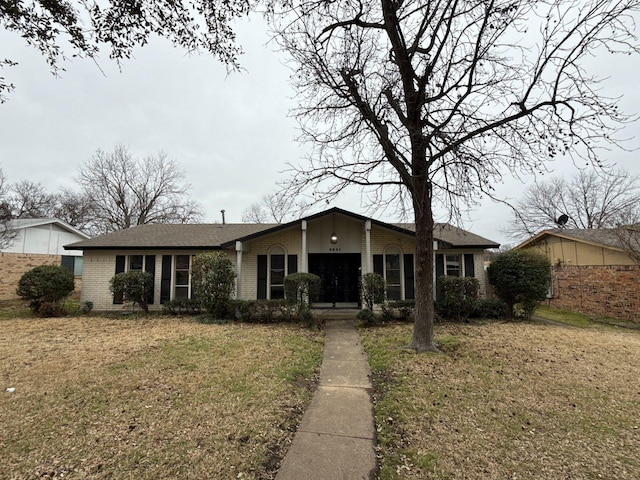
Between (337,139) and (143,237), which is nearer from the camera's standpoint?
(337,139)

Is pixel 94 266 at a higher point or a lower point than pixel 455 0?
lower

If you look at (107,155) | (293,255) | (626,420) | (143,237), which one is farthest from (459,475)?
(107,155)

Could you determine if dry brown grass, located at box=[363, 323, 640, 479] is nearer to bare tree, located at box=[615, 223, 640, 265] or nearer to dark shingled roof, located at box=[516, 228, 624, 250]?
bare tree, located at box=[615, 223, 640, 265]

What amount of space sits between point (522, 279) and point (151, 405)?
10.8m

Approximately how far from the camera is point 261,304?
1023cm

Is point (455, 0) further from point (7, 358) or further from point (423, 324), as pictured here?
point (7, 358)

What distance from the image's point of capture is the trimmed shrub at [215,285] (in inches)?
411

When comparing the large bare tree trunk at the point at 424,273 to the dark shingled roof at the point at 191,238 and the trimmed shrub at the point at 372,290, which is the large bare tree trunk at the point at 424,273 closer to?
the trimmed shrub at the point at 372,290

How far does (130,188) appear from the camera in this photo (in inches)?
1126

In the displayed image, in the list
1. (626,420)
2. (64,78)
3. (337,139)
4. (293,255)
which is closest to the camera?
(626,420)

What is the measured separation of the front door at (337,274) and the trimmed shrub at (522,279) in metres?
5.18

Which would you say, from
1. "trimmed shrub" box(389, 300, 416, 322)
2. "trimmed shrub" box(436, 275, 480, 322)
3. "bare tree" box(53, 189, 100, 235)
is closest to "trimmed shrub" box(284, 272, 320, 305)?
"trimmed shrub" box(389, 300, 416, 322)

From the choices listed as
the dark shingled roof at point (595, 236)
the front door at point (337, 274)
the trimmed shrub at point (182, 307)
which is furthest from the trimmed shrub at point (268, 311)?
the dark shingled roof at point (595, 236)

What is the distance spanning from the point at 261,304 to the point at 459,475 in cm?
811
